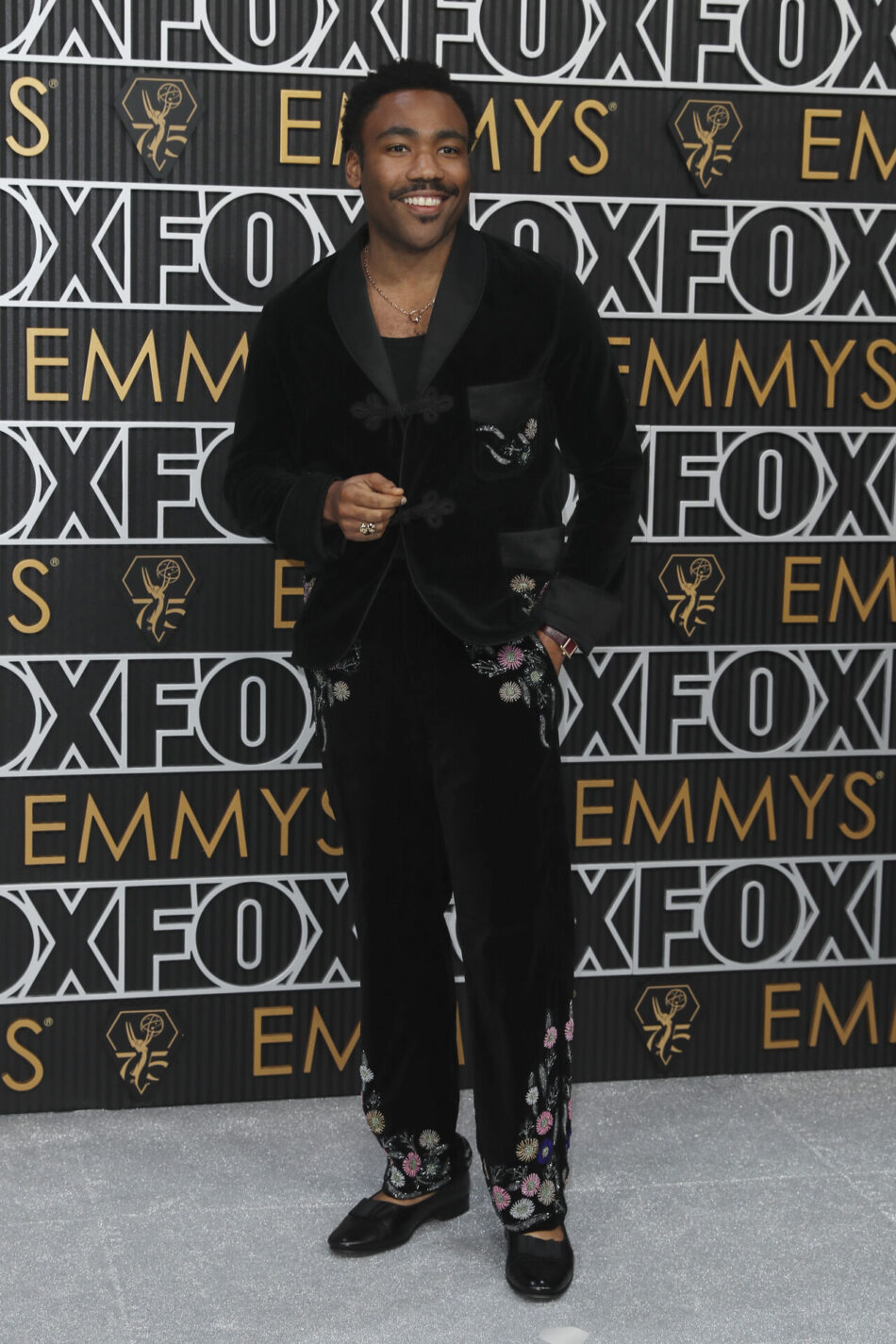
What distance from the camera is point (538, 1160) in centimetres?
216

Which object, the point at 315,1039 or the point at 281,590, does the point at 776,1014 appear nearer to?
the point at 315,1039

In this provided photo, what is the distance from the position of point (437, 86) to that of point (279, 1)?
2.30 ft

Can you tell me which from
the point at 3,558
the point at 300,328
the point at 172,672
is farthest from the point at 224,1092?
the point at 300,328

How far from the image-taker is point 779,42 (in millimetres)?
2695

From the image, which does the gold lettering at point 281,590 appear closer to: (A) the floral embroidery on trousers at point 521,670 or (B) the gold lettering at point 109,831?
(B) the gold lettering at point 109,831

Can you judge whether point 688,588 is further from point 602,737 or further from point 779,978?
point 779,978

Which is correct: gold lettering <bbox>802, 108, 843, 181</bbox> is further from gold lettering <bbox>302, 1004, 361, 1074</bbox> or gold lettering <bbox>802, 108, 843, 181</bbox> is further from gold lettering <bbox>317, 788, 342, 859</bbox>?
gold lettering <bbox>302, 1004, 361, 1074</bbox>

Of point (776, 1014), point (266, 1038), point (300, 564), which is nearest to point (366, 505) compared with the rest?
point (300, 564)

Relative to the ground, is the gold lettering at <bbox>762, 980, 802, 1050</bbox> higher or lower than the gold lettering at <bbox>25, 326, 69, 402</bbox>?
lower

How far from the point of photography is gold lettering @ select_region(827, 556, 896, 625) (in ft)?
9.26

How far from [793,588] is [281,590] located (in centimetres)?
92

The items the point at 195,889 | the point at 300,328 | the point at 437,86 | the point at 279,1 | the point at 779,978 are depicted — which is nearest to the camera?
the point at 437,86

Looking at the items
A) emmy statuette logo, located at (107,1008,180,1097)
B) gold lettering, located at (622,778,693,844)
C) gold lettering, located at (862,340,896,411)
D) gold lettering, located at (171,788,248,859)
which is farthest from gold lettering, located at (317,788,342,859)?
gold lettering, located at (862,340,896,411)

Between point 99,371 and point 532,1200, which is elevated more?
point 99,371
